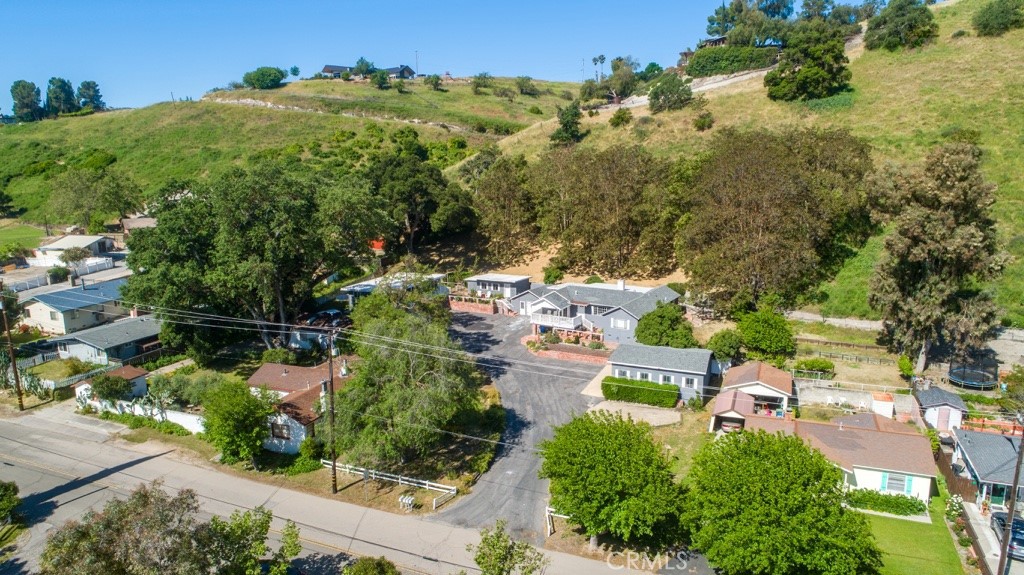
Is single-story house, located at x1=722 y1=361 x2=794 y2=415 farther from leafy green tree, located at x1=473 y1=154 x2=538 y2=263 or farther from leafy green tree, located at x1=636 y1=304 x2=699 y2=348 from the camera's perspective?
leafy green tree, located at x1=473 y1=154 x2=538 y2=263

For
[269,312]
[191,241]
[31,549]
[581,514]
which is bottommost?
[31,549]

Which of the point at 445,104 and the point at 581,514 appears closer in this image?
the point at 581,514

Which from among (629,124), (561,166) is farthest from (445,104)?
(561,166)

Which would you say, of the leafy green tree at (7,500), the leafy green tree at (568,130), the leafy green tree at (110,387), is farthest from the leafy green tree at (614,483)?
the leafy green tree at (568,130)

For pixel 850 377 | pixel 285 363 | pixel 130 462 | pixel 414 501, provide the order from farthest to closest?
pixel 285 363, pixel 850 377, pixel 130 462, pixel 414 501

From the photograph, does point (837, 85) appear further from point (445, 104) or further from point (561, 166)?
point (445, 104)

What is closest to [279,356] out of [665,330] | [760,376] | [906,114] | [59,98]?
[665,330]
